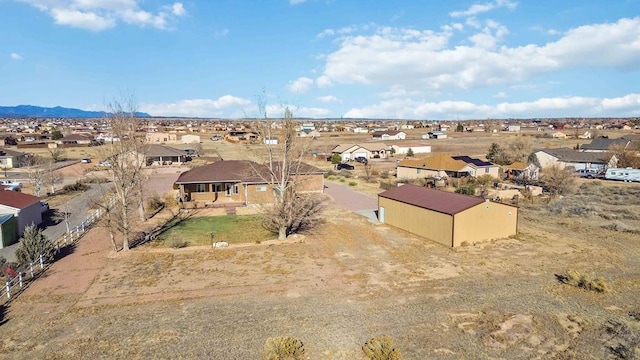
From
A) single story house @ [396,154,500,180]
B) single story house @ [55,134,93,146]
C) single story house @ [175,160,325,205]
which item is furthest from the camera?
single story house @ [55,134,93,146]

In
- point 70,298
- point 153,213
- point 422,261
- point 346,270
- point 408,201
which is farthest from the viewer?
point 153,213

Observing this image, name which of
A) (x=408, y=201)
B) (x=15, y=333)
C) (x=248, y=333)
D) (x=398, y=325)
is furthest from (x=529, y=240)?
(x=15, y=333)

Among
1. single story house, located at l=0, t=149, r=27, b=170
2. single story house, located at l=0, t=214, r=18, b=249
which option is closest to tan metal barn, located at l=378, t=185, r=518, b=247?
single story house, located at l=0, t=214, r=18, b=249

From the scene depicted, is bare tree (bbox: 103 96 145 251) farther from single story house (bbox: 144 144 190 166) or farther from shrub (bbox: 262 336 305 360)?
single story house (bbox: 144 144 190 166)

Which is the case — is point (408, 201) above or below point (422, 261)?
above

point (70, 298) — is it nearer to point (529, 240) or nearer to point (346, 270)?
point (346, 270)

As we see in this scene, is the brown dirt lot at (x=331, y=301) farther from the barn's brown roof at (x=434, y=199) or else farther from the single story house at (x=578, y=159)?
the single story house at (x=578, y=159)
